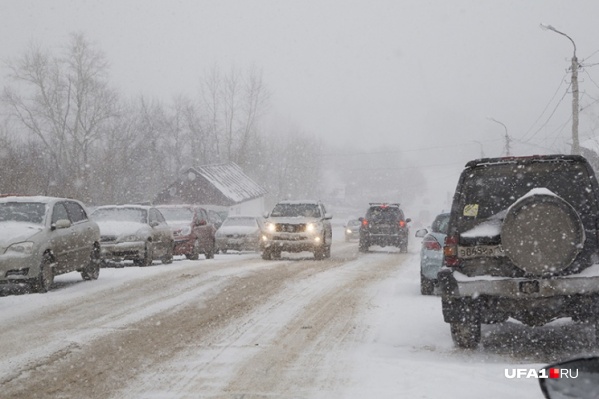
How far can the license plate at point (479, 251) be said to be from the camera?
7246mm

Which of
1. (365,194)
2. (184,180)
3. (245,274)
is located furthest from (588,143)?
(365,194)

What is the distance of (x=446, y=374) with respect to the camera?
6.30m

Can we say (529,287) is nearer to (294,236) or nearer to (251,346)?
(251,346)

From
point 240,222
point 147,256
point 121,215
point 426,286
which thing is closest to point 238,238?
point 240,222

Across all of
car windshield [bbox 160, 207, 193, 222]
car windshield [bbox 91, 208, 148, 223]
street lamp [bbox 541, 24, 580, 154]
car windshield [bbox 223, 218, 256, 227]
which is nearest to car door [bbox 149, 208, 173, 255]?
car windshield [bbox 91, 208, 148, 223]

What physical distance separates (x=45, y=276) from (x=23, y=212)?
160 centimetres

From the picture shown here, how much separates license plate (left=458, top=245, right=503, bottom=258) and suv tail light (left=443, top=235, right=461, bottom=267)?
0.06 meters

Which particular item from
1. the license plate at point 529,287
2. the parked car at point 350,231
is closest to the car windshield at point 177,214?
the license plate at point 529,287

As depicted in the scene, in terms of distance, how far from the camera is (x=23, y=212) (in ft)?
44.1

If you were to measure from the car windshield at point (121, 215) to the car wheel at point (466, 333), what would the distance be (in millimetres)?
13113

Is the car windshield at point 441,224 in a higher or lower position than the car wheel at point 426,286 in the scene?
higher

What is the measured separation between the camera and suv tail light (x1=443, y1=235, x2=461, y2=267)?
7.51 metres

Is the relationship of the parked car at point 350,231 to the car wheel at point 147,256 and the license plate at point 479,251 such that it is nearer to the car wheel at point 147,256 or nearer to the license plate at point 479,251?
the car wheel at point 147,256

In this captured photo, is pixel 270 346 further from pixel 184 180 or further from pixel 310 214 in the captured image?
pixel 184 180
